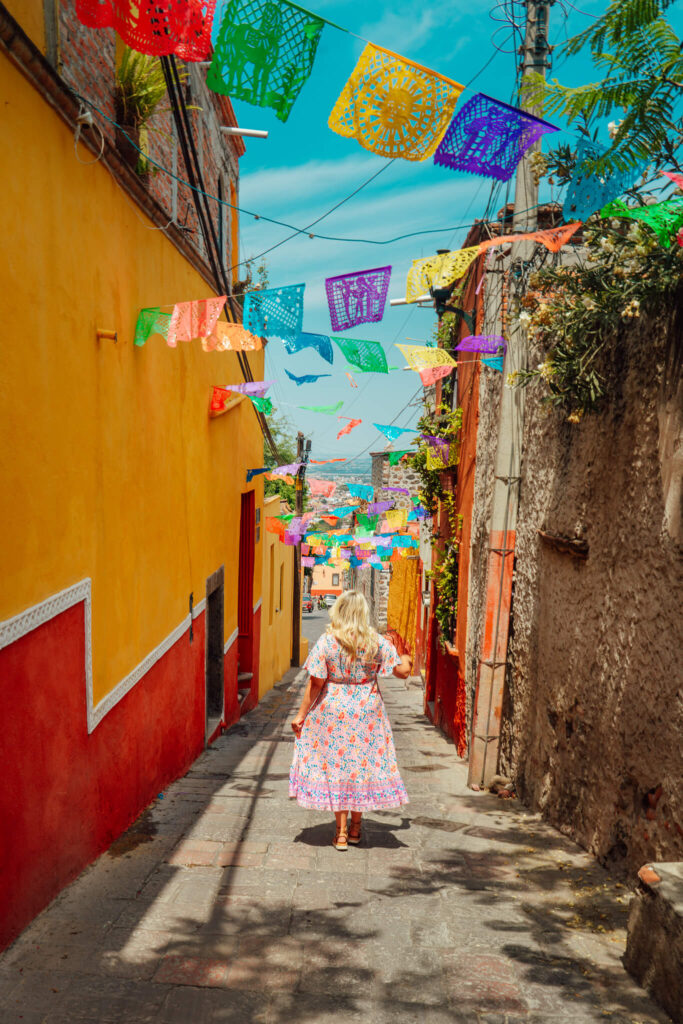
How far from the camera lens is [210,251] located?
7539mm

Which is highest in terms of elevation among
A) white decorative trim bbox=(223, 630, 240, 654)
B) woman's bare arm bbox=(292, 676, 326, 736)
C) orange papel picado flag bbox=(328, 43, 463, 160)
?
orange papel picado flag bbox=(328, 43, 463, 160)

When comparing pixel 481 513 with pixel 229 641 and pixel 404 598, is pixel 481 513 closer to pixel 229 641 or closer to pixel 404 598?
pixel 229 641

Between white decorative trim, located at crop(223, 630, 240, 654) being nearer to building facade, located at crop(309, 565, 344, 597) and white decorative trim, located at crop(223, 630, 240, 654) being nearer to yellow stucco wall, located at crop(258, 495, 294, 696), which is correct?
yellow stucco wall, located at crop(258, 495, 294, 696)

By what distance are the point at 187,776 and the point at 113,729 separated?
2324mm

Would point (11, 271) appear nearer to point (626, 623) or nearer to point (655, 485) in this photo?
point (655, 485)

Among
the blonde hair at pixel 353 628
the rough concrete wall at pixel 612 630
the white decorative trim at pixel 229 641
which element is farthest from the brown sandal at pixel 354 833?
the white decorative trim at pixel 229 641

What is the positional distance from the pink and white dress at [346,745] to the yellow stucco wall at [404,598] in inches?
572

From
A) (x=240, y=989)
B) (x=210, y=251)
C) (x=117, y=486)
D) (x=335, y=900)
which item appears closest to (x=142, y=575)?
(x=117, y=486)

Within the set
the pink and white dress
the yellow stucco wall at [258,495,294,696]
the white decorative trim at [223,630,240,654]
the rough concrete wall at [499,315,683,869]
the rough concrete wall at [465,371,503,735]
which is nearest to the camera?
the rough concrete wall at [499,315,683,869]

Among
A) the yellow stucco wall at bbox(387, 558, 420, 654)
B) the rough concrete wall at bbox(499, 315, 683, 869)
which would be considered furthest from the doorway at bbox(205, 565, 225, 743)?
the yellow stucco wall at bbox(387, 558, 420, 654)

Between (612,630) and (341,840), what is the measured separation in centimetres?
194

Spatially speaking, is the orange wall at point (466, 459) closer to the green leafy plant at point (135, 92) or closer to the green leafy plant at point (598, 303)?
the green leafy plant at point (598, 303)

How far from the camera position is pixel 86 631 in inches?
157

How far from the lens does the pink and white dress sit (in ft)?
14.4
